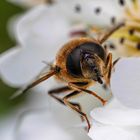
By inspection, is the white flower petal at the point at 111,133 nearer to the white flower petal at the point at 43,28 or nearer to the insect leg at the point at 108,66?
the insect leg at the point at 108,66

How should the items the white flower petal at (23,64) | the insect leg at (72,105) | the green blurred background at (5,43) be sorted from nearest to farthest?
the insect leg at (72,105) < the white flower petal at (23,64) < the green blurred background at (5,43)

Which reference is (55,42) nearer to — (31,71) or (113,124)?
(31,71)

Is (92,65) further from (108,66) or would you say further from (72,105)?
(72,105)

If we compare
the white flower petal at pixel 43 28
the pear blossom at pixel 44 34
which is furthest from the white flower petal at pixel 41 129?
the white flower petal at pixel 43 28

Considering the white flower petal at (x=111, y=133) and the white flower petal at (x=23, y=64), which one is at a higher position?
the white flower petal at (x=111, y=133)

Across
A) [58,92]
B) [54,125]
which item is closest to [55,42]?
[54,125]

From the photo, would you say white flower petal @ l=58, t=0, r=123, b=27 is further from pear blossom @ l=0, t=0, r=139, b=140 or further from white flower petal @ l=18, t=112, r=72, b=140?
white flower petal @ l=18, t=112, r=72, b=140

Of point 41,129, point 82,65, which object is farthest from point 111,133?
point 41,129
